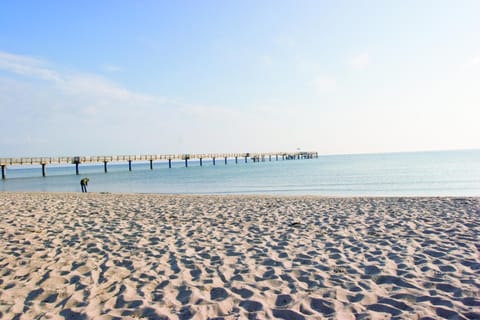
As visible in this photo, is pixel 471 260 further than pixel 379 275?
Yes

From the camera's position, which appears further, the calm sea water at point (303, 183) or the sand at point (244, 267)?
the calm sea water at point (303, 183)

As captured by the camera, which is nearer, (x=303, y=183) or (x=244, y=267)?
(x=244, y=267)

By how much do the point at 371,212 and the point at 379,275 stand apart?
5.28 m

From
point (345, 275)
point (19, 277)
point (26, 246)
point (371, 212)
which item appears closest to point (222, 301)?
point (345, 275)

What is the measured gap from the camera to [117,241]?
6.81 metres

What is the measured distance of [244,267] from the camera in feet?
16.8

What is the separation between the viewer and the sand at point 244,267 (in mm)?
3805

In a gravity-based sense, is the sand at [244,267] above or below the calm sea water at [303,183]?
above

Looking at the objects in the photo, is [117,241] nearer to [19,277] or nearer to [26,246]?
[26,246]

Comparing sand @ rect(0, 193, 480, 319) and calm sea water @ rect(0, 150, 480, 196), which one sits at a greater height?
sand @ rect(0, 193, 480, 319)

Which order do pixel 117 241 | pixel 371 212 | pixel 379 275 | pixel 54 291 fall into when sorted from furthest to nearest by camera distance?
1. pixel 371 212
2. pixel 117 241
3. pixel 379 275
4. pixel 54 291

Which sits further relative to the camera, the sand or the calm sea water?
the calm sea water

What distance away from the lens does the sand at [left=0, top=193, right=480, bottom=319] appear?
380 cm

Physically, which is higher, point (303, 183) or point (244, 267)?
point (244, 267)
